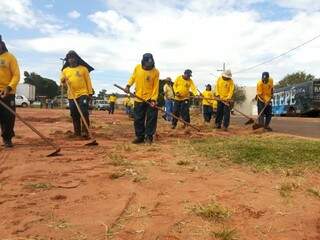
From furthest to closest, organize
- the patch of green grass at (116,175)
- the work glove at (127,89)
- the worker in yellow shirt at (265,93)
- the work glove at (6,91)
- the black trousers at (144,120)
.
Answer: the worker in yellow shirt at (265,93)
the work glove at (127,89)
the black trousers at (144,120)
the work glove at (6,91)
the patch of green grass at (116,175)

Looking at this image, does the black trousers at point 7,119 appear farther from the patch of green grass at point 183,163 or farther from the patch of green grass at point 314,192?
the patch of green grass at point 314,192

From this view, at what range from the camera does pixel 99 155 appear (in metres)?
8.52

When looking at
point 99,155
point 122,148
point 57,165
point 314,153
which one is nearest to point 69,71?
point 122,148

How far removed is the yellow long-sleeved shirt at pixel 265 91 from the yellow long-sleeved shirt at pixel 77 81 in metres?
5.51

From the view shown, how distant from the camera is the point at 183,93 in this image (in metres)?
15.9

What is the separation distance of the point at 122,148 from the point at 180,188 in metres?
3.63

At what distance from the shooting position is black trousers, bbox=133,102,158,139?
35.5ft

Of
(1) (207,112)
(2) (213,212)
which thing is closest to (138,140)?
(2) (213,212)

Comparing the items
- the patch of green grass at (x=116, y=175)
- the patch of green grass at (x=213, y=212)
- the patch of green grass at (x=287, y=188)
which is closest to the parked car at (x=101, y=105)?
the patch of green grass at (x=116, y=175)

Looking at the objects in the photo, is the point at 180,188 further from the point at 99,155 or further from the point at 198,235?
the point at 99,155

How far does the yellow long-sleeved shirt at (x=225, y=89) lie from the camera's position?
15.5 metres

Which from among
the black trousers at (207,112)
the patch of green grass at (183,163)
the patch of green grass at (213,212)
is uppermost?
the black trousers at (207,112)

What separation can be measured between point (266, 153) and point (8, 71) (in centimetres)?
456

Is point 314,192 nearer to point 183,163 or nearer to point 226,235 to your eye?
point 226,235
